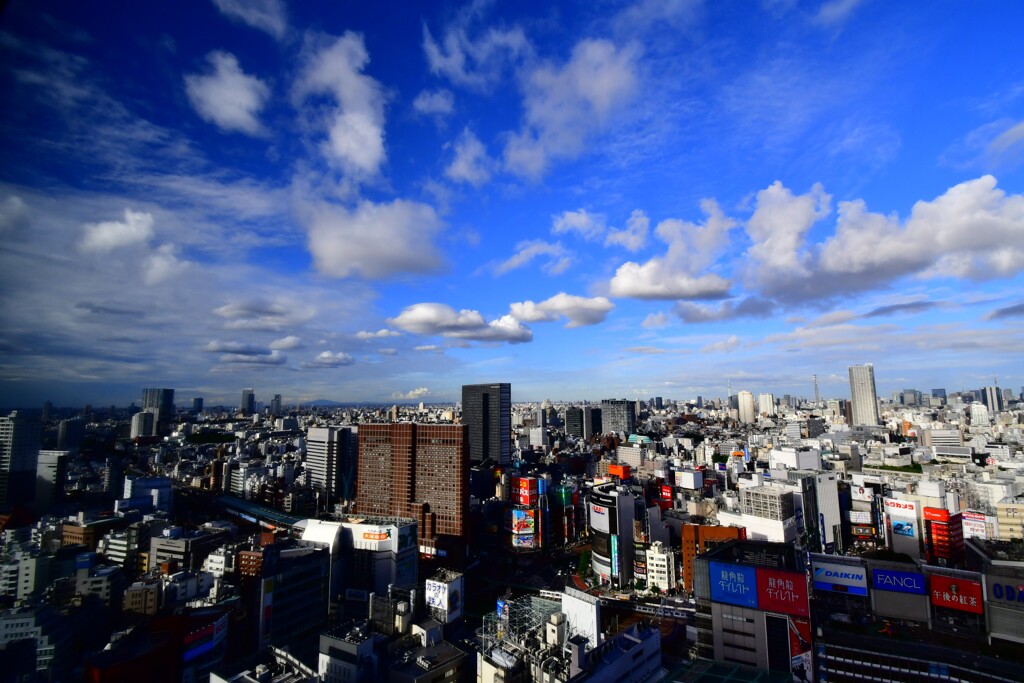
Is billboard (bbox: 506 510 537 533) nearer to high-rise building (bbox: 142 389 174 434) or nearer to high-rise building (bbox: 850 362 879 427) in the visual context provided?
high-rise building (bbox: 142 389 174 434)

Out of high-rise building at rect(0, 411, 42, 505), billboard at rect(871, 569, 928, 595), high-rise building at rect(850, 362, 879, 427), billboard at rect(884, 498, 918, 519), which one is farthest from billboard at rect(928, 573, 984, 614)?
high-rise building at rect(850, 362, 879, 427)

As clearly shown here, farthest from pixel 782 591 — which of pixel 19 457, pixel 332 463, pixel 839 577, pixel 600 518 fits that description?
pixel 332 463

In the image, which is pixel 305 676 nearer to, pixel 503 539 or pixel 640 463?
pixel 503 539

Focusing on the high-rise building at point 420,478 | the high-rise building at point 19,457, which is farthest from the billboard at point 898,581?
the high-rise building at point 19,457

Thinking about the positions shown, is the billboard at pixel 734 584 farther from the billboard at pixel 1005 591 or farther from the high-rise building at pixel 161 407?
the high-rise building at pixel 161 407

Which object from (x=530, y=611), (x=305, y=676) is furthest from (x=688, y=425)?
(x=305, y=676)

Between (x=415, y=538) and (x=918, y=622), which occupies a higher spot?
(x=415, y=538)

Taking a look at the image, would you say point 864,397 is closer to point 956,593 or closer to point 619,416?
point 619,416
